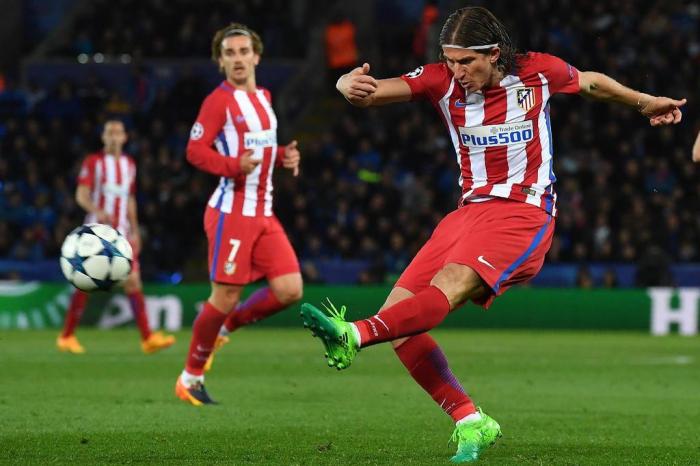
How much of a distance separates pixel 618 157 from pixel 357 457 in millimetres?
15127

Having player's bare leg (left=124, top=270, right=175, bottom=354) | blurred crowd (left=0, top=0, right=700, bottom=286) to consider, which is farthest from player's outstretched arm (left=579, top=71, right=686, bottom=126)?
blurred crowd (left=0, top=0, right=700, bottom=286)

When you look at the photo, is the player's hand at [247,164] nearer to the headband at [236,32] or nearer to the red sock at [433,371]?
the headband at [236,32]

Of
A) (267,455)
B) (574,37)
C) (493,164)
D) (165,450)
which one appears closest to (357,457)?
(267,455)

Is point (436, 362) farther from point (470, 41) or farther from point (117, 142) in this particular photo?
point (117, 142)

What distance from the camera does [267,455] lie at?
240 inches

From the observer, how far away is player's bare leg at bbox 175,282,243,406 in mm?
8508

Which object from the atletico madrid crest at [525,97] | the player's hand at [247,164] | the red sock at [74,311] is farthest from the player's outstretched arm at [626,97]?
the red sock at [74,311]

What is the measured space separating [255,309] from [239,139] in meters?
1.18

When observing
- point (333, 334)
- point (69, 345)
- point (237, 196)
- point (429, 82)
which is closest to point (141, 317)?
point (69, 345)

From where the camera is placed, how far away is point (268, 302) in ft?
29.8

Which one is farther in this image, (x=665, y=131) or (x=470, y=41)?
(x=665, y=131)

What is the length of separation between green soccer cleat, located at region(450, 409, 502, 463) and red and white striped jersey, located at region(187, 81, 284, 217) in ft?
10.2

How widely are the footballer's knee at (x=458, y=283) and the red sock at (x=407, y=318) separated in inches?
2.0

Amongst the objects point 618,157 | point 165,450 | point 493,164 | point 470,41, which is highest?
point 470,41
